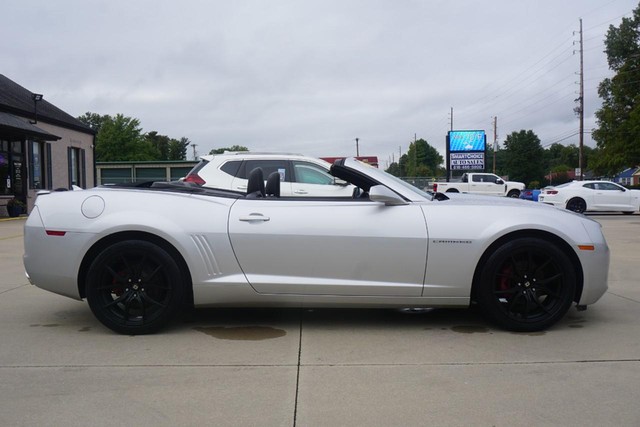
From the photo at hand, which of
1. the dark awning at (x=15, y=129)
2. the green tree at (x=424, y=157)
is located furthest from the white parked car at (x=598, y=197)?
the green tree at (x=424, y=157)

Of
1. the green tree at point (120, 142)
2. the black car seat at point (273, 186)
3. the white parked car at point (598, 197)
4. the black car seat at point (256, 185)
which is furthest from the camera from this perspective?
the green tree at point (120, 142)

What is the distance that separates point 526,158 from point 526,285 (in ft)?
333

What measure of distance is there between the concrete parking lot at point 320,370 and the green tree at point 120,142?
63426 mm

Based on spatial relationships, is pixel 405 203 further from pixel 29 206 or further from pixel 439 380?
pixel 29 206

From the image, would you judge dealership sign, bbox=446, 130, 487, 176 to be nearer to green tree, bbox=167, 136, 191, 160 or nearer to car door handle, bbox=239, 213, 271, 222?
car door handle, bbox=239, 213, 271, 222

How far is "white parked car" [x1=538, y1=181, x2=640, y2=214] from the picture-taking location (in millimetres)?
21016

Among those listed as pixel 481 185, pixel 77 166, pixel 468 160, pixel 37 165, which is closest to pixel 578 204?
pixel 481 185

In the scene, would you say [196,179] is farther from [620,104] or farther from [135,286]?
[620,104]

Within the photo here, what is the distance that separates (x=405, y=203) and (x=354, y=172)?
59cm

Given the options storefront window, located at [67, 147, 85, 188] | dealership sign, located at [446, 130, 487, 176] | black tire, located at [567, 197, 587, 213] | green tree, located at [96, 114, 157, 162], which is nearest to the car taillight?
black tire, located at [567, 197, 587, 213]

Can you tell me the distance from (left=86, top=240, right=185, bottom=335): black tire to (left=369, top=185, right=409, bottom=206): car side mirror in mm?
1683

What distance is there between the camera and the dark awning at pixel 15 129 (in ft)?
67.5

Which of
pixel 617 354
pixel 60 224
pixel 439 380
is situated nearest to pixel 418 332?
pixel 439 380

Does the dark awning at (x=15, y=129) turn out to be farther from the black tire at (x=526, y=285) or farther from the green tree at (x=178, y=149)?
the green tree at (x=178, y=149)
